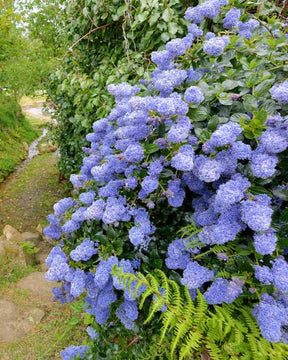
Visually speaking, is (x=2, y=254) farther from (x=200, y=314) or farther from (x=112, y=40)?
(x=200, y=314)

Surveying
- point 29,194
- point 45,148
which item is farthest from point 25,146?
point 29,194

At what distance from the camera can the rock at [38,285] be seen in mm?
3156

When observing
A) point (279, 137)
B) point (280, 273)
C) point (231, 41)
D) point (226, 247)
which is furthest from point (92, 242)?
A: point (231, 41)

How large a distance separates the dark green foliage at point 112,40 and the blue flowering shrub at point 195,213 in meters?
0.70

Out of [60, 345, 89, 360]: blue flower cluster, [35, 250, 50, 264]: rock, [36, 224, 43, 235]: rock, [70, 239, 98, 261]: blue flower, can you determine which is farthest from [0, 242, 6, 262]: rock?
[70, 239, 98, 261]: blue flower

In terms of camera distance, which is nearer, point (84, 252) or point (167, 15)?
point (84, 252)

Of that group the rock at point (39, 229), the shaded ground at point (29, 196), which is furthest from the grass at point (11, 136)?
the rock at point (39, 229)

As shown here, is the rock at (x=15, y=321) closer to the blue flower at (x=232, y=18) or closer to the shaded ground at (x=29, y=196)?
the shaded ground at (x=29, y=196)

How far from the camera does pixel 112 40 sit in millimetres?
2561

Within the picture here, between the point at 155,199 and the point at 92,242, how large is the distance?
0.33 meters

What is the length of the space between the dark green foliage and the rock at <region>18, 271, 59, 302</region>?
5.60 feet

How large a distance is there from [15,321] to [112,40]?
2807mm

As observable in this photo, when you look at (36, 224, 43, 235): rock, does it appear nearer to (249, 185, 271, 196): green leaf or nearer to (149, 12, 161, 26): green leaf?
(149, 12, 161, 26): green leaf

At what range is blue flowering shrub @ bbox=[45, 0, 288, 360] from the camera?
944mm
